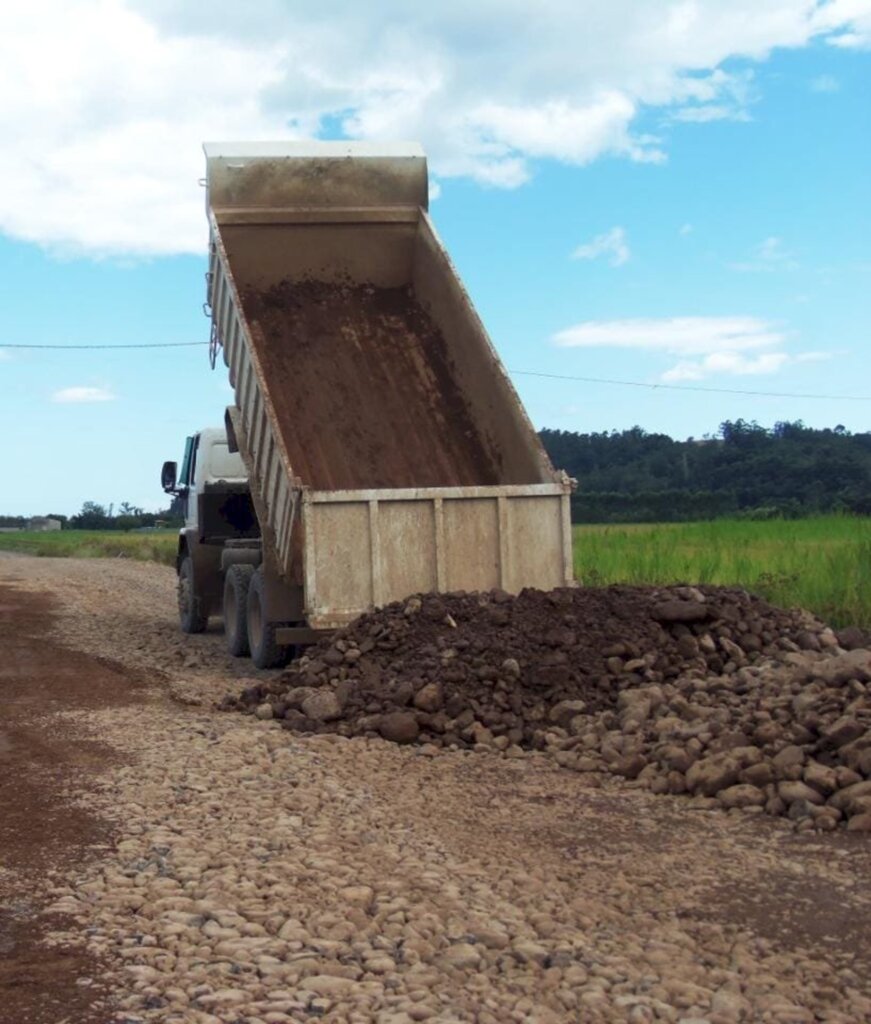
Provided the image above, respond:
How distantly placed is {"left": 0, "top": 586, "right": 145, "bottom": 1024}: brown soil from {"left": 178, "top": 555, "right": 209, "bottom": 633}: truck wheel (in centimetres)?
290

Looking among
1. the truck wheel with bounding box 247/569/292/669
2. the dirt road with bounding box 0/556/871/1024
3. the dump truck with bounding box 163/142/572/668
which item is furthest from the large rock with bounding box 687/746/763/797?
the truck wheel with bounding box 247/569/292/669

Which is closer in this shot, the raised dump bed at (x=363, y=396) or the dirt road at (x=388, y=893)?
the dirt road at (x=388, y=893)

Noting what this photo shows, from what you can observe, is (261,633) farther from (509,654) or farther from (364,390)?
(509,654)

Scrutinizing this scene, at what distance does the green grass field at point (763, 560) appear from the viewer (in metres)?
13.2

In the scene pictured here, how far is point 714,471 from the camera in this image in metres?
44.5

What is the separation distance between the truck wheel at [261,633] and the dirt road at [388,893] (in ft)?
11.0

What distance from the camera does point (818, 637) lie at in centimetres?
970

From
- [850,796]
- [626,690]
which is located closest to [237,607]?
[626,690]

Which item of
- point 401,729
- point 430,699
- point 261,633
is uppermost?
point 261,633

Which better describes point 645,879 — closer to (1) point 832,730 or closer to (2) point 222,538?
A: (1) point 832,730

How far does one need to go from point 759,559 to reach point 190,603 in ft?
22.2

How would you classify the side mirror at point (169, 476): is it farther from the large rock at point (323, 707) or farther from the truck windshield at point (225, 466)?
the large rock at point (323, 707)

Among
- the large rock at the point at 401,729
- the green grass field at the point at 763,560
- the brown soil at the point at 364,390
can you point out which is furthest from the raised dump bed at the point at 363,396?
the green grass field at the point at 763,560

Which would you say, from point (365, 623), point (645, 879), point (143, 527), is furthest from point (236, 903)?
point (143, 527)
